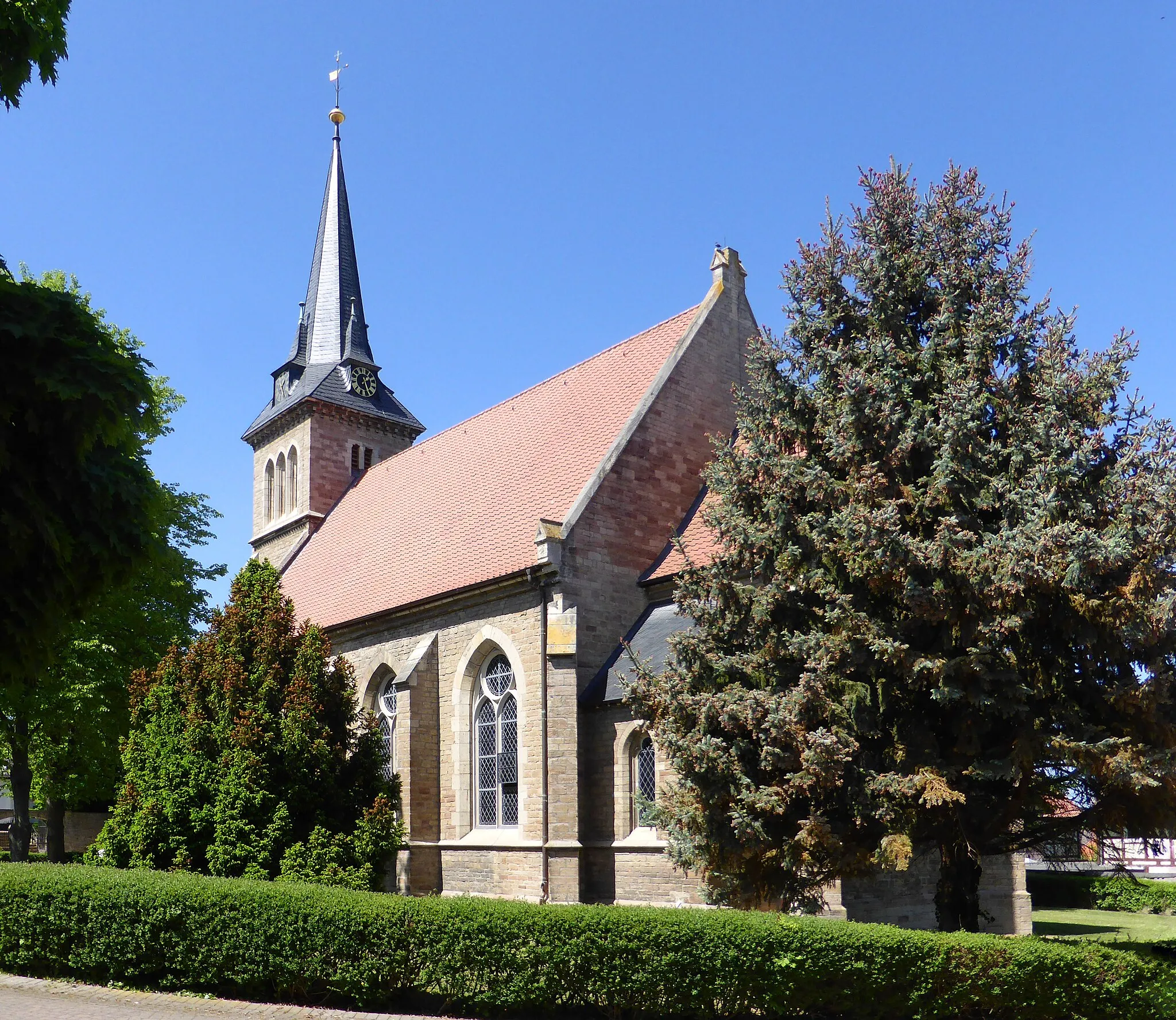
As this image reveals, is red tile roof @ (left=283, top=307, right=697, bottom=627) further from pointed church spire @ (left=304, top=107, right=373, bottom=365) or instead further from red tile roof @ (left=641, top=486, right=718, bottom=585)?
pointed church spire @ (left=304, top=107, right=373, bottom=365)

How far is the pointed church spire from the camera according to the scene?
35.7m

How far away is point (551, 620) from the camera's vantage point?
19.2m

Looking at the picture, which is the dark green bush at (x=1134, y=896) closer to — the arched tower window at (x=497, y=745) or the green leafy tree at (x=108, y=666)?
the arched tower window at (x=497, y=745)

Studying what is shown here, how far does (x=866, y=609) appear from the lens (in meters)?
12.0

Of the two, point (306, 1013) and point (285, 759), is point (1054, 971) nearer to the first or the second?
point (306, 1013)

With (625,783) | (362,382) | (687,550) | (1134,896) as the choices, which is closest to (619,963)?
(625,783)

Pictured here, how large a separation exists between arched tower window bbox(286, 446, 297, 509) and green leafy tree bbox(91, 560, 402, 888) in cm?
1577

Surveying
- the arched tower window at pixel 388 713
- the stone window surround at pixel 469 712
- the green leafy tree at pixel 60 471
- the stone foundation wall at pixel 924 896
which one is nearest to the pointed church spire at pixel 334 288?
the arched tower window at pixel 388 713

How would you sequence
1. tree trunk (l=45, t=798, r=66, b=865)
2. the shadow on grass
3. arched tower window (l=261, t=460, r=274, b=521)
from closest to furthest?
the shadow on grass
tree trunk (l=45, t=798, r=66, b=865)
arched tower window (l=261, t=460, r=274, b=521)

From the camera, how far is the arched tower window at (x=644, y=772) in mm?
17766

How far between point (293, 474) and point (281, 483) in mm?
1011

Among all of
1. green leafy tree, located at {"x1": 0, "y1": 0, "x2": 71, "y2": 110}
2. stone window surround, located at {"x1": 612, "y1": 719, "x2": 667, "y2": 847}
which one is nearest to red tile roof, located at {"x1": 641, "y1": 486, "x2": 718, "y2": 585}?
stone window surround, located at {"x1": 612, "y1": 719, "x2": 667, "y2": 847}

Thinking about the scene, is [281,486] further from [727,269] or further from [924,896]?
[924,896]

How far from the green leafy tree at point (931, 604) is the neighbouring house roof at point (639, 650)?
4996mm
